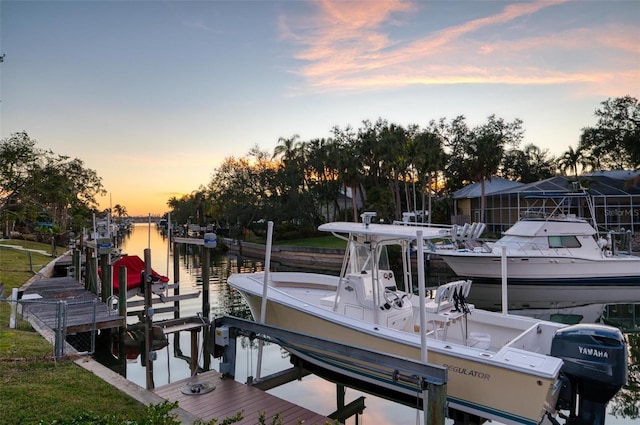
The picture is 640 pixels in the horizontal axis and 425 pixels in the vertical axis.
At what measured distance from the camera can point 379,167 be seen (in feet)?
141

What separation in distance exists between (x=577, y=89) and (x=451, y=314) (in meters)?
17.4

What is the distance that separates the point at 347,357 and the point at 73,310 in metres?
8.24

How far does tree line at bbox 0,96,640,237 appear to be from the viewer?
120 feet

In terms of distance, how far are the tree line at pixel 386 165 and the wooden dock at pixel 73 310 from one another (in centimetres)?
2707

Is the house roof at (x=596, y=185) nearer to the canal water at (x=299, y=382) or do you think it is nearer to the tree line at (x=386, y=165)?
the tree line at (x=386, y=165)

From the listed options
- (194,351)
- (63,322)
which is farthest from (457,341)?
(63,322)

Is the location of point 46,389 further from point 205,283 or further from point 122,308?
point 205,283

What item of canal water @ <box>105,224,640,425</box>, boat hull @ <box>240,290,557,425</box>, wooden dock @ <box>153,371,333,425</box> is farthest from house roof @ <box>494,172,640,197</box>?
wooden dock @ <box>153,371,333,425</box>

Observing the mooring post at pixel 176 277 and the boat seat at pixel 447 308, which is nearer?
the boat seat at pixel 447 308

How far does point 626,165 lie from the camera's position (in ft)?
144

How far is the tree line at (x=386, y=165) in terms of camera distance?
36.8 metres

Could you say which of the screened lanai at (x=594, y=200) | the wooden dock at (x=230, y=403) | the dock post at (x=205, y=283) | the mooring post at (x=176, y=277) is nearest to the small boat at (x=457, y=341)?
the wooden dock at (x=230, y=403)

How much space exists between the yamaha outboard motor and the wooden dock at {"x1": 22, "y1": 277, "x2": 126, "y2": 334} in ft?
26.4

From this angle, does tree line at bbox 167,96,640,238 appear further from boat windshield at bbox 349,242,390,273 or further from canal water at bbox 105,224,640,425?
boat windshield at bbox 349,242,390,273
